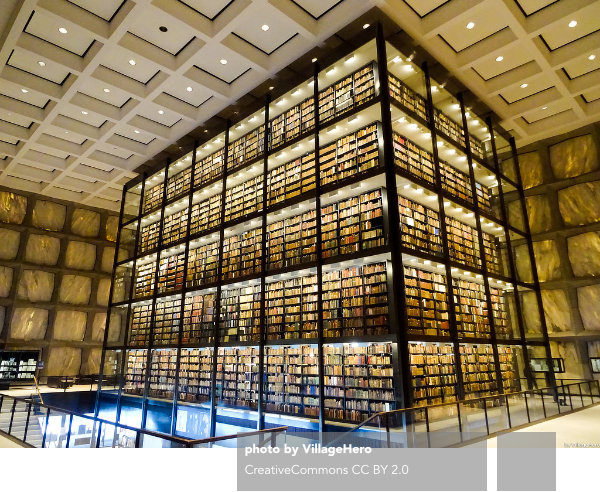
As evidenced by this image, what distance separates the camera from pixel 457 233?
8.72m

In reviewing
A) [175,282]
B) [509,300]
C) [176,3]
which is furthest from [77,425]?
[509,300]

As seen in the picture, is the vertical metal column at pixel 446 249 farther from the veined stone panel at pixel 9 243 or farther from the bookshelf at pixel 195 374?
the veined stone panel at pixel 9 243

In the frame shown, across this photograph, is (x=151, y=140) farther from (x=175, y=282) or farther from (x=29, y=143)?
(x=175, y=282)

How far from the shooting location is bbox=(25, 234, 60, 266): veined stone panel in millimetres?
Answer: 15797

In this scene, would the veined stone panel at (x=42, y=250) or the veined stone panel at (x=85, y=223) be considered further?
the veined stone panel at (x=85, y=223)

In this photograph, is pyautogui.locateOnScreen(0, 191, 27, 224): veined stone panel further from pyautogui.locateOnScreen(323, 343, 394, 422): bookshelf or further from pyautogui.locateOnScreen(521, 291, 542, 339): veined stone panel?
pyautogui.locateOnScreen(521, 291, 542, 339): veined stone panel

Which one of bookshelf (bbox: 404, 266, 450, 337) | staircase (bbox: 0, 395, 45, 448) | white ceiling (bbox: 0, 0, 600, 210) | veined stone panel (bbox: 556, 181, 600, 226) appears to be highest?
white ceiling (bbox: 0, 0, 600, 210)

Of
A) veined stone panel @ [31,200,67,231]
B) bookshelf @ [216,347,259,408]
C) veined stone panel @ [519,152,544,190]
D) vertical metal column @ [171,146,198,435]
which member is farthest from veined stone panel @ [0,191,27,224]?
veined stone panel @ [519,152,544,190]

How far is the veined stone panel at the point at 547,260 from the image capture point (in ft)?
38.3

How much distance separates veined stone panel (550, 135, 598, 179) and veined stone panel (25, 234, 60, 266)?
18.7 metres

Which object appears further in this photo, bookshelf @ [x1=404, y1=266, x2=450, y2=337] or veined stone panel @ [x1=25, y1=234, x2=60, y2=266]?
veined stone panel @ [x1=25, y1=234, x2=60, y2=266]

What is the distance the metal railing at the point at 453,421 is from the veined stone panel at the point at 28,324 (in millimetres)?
15421

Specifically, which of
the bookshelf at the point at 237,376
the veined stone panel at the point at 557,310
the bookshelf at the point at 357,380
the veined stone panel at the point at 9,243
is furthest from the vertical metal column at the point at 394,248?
the veined stone panel at the point at 9,243

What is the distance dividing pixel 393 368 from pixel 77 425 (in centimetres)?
442
